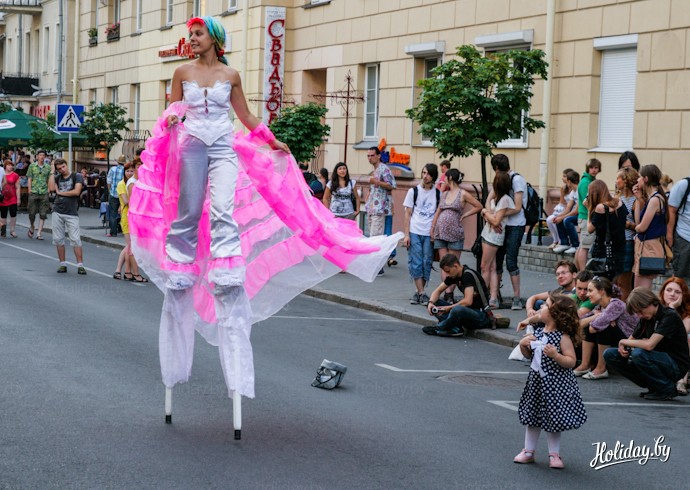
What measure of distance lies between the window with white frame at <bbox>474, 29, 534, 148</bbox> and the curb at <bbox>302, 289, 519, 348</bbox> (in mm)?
5298

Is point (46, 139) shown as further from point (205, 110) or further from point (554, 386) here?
point (554, 386)

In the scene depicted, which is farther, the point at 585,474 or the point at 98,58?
the point at 98,58

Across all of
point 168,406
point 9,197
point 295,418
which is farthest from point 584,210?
point 9,197

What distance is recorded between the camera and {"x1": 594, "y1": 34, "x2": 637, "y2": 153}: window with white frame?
1917 cm

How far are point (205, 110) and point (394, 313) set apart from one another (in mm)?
8290

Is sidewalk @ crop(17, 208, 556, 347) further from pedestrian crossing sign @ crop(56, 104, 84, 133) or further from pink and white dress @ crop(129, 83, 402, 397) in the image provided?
pedestrian crossing sign @ crop(56, 104, 84, 133)

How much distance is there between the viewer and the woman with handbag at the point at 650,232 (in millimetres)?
12617

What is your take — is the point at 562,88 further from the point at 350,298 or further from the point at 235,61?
the point at 235,61

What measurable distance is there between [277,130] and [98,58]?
23.1 m

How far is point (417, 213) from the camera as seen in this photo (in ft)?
52.3

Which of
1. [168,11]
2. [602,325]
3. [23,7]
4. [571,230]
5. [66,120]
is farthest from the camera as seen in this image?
[23,7]

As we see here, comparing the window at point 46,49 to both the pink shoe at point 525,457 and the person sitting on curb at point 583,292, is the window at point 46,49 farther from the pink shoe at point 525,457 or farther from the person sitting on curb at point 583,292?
the pink shoe at point 525,457

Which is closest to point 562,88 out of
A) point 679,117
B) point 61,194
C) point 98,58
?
point 679,117

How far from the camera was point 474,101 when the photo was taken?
1527 cm
